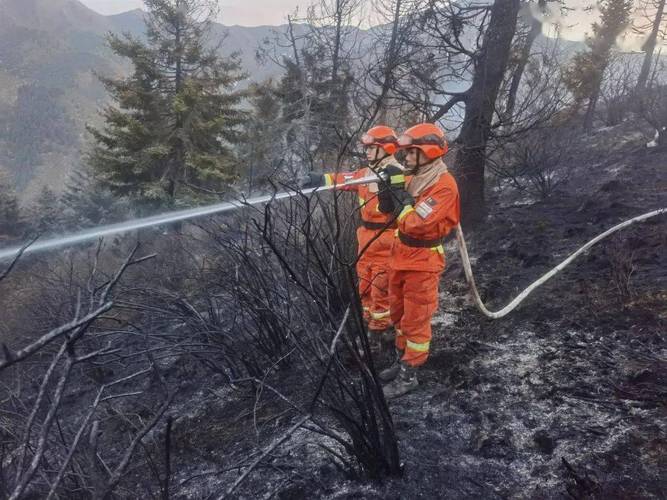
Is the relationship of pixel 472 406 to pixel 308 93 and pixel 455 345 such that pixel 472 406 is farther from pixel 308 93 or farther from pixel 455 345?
pixel 308 93

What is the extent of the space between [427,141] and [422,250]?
0.80m

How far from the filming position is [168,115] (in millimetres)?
14758

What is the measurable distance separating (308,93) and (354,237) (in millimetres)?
14876

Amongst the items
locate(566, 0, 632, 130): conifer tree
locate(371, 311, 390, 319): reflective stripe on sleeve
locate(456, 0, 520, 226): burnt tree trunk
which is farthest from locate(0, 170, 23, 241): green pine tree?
locate(566, 0, 632, 130): conifer tree

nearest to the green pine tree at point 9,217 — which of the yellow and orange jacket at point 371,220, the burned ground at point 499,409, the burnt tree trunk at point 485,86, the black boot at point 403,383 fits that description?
the burned ground at point 499,409

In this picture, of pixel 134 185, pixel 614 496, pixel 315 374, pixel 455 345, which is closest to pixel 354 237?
pixel 455 345

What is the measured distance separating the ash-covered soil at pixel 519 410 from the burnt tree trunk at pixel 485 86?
2496 millimetres

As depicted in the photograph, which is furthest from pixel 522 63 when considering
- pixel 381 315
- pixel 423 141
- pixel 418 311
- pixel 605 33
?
pixel 605 33

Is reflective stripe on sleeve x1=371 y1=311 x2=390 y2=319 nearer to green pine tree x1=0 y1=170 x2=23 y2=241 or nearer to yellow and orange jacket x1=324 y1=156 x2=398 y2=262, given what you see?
yellow and orange jacket x1=324 y1=156 x2=398 y2=262

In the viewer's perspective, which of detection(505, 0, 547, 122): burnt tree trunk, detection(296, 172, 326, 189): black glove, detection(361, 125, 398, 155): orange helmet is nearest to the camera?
detection(361, 125, 398, 155): orange helmet

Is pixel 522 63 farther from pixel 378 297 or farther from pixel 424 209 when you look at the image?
pixel 424 209

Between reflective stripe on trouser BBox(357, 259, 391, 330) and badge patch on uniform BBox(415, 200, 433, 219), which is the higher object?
badge patch on uniform BBox(415, 200, 433, 219)

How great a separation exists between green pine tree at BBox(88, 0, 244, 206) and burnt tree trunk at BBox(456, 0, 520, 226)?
9284 mm

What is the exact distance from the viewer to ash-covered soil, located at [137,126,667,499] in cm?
215
